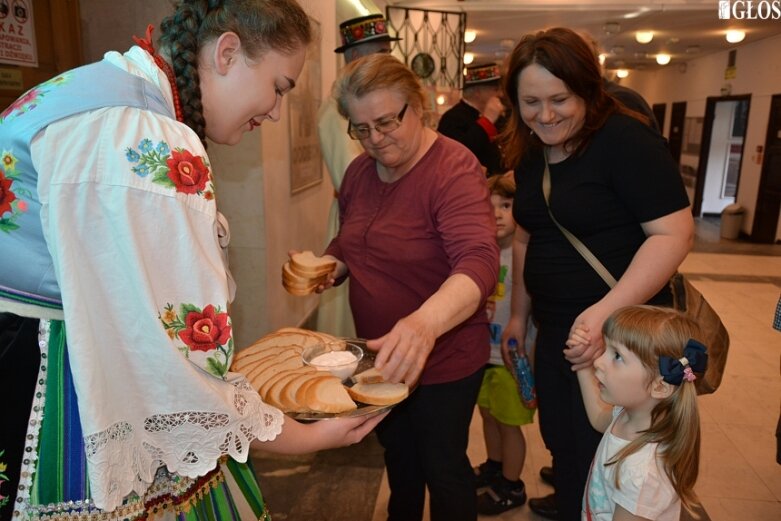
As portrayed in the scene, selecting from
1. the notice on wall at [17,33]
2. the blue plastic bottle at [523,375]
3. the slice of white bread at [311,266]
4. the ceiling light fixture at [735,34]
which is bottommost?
the blue plastic bottle at [523,375]

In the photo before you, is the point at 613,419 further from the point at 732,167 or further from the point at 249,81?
the point at 732,167

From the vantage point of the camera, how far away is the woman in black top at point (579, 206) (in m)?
1.43

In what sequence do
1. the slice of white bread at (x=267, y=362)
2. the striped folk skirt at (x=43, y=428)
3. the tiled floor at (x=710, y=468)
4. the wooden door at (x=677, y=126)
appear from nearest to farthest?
the striped folk skirt at (x=43, y=428), the slice of white bread at (x=267, y=362), the tiled floor at (x=710, y=468), the wooden door at (x=677, y=126)

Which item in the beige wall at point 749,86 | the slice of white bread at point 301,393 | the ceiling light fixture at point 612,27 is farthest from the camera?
the beige wall at point 749,86

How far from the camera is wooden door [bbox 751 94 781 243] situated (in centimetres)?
837

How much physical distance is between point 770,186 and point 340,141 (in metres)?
8.20

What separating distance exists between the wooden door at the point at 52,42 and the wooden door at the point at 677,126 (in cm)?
1227

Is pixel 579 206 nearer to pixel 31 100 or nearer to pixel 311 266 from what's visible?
pixel 311 266

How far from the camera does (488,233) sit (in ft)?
4.60

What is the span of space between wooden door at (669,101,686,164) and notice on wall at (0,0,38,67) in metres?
12.5

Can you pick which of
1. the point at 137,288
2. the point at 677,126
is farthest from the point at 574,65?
the point at 677,126

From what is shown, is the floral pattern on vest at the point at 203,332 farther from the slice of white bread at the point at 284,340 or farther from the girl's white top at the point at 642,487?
the girl's white top at the point at 642,487

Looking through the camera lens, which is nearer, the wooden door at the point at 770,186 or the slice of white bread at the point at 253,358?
the slice of white bread at the point at 253,358

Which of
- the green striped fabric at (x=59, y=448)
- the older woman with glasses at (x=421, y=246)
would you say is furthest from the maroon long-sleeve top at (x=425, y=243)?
the green striped fabric at (x=59, y=448)
